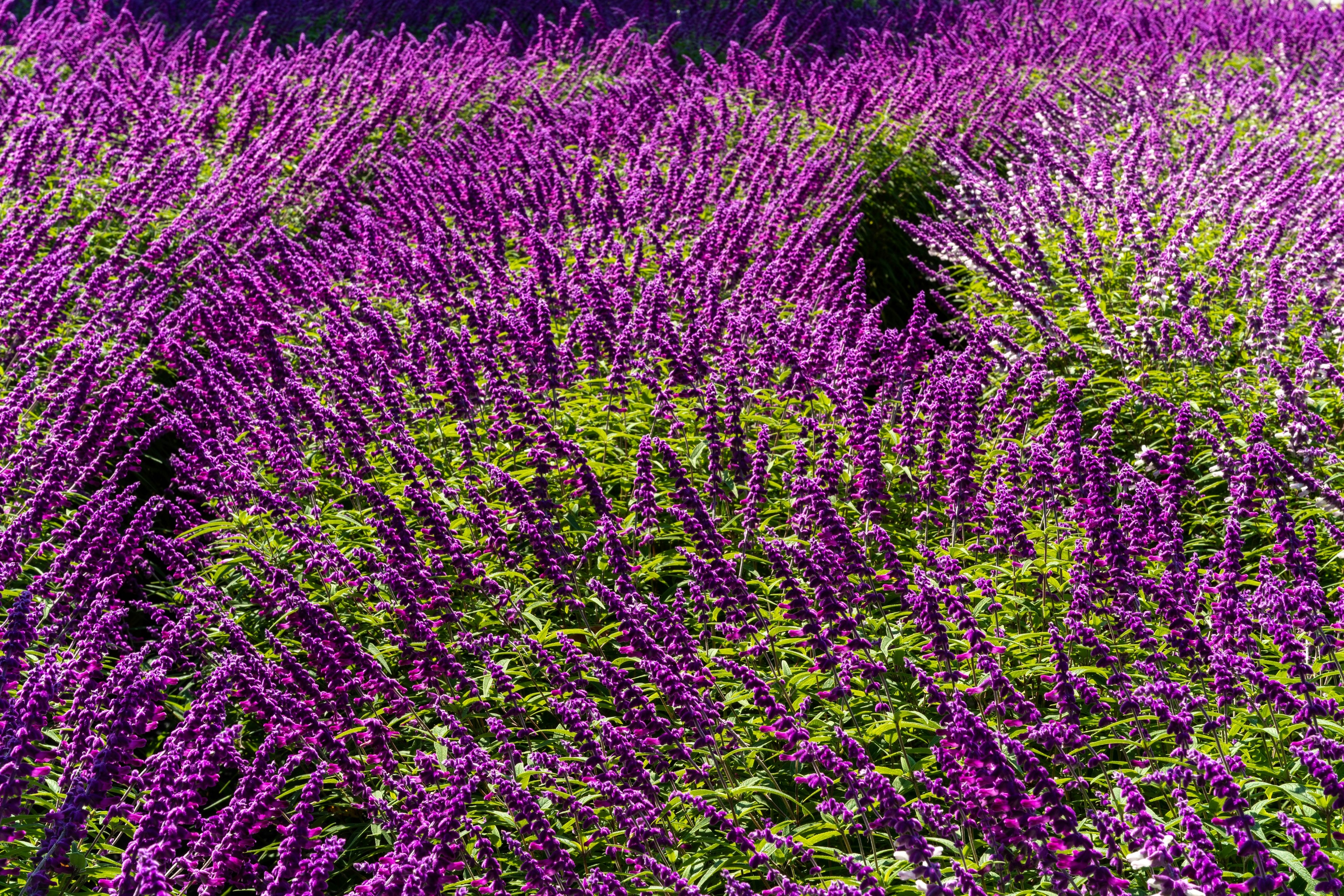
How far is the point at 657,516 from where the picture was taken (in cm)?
554

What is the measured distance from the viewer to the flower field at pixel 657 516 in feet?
11.5

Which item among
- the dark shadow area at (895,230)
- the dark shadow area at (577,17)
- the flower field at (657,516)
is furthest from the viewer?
the dark shadow area at (577,17)

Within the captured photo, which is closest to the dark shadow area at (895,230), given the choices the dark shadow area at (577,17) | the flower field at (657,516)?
the flower field at (657,516)

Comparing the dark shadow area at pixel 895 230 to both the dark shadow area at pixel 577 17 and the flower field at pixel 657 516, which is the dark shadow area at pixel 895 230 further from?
the dark shadow area at pixel 577 17

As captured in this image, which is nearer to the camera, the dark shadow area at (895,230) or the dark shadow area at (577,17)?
the dark shadow area at (895,230)

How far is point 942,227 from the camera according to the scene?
868cm

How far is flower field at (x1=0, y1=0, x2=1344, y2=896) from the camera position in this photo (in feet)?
11.5

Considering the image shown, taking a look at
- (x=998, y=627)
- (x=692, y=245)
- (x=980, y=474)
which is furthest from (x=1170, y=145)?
(x=998, y=627)

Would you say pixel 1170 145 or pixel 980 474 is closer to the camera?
pixel 980 474

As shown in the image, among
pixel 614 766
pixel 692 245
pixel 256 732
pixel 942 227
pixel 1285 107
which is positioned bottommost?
pixel 256 732

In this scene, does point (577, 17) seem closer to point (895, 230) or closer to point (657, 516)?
point (895, 230)

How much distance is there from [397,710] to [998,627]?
7.34ft

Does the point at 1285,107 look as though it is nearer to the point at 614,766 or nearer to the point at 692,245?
the point at 692,245

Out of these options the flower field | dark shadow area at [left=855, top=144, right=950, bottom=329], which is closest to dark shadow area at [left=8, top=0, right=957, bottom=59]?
dark shadow area at [left=855, top=144, right=950, bottom=329]
